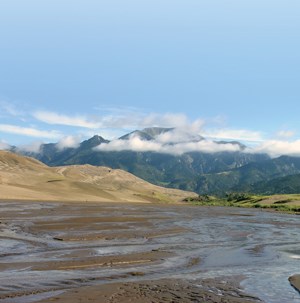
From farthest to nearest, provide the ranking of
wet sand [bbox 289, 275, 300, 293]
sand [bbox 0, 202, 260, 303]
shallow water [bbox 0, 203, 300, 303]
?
wet sand [bbox 289, 275, 300, 293]
shallow water [bbox 0, 203, 300, 303]
sand [bbox 0, 202, 260, 303]

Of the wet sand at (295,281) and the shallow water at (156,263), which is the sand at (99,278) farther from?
the wet sand at (295,281)

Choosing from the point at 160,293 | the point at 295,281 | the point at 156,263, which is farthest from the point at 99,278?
the point at 295,281

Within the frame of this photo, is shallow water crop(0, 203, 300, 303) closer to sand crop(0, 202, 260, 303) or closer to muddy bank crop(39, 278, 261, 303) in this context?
sand crop(0, 202, 260, 303)

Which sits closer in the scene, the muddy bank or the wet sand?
the muddy bank

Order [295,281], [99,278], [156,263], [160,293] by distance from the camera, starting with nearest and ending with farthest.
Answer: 1. [160,293]
2. [99,278]
3. [295,281]
4. [156,263]

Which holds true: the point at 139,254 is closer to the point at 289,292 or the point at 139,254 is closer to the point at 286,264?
the point at 286,264

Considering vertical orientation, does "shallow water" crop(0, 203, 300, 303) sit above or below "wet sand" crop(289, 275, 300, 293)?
below

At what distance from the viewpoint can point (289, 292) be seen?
17.9 meters

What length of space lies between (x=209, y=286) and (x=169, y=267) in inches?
208

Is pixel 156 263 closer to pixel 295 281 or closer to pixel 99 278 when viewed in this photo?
pixel 99 278

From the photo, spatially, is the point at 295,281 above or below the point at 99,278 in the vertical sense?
above

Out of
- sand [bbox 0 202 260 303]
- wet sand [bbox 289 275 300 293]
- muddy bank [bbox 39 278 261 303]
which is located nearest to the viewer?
muddy bank [bbox 39 278 261 303]

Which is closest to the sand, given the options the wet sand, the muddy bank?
the muddy bank

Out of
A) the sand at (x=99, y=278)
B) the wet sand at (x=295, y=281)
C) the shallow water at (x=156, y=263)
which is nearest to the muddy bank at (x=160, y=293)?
the sand at (x=99, y=278)
